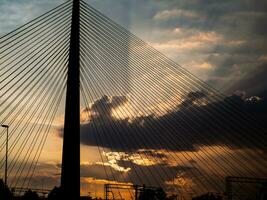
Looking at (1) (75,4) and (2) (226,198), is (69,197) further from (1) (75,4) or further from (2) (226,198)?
(2) (226,198)

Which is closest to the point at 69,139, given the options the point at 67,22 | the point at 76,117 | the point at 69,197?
the point at 76,117

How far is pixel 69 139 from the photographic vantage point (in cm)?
2267

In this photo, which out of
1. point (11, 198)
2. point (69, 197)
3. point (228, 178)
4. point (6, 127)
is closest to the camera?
point (69, 197)

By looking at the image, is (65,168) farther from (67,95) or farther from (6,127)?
(6,127)

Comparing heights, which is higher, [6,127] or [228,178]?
[6,127]

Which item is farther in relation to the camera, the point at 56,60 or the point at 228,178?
the point at 228,178

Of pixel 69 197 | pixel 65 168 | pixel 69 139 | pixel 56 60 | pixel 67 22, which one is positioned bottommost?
pixel 69 197

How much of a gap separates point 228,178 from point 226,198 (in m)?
2.22

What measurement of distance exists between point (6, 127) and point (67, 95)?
71.8ft

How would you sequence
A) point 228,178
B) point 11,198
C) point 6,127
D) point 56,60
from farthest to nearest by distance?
point 11,198 → point 228,178 → point 6,127 → point 56,60

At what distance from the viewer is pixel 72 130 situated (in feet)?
75.0

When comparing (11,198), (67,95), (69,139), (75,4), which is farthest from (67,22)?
(11,198)

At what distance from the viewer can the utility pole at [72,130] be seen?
22.4 metres

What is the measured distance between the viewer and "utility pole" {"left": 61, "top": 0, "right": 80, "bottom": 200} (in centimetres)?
2236
